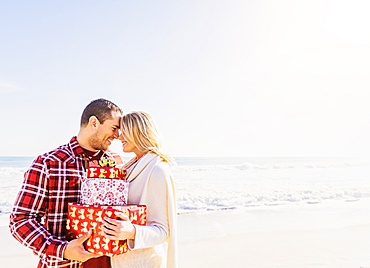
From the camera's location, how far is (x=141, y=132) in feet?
7.19

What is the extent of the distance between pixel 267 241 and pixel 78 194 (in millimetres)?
4991

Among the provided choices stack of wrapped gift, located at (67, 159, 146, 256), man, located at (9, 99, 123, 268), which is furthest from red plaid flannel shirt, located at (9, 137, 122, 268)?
stack of wrapped gift, located at (67, 159, 146, 256)

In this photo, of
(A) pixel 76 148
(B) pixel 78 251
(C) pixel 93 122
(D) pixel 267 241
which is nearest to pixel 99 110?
(C) pixel 93 122

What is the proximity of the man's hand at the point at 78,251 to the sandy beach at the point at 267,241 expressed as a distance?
12.1ft

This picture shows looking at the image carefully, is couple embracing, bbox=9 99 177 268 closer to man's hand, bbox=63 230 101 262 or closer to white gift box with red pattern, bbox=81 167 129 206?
man's hand, bbox=63 230 101 262

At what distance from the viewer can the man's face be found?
7.16 ft

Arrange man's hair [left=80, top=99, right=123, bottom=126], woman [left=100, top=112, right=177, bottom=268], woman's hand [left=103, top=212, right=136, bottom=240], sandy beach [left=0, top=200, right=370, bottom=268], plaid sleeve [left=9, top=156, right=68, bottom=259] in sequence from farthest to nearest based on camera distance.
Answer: sandy beach [left=0, top=200, right=370, bottom=268]
man's hair [left=80, top=99, right=123, bottom=126]
woman [left=100, top=112, right=177, bottom=268]
plaid sleeve [left=9, top=156, right=68, bottom=259]
woman's hand [left=103, top=212, right=136, bottom=240]

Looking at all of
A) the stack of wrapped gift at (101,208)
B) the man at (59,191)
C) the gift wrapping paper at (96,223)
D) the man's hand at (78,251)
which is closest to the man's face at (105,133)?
the man at (59,191)

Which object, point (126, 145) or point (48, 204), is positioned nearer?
point (48, 204)

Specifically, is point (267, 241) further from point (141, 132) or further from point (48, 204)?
point (48, 204)

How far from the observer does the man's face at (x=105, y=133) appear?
2.18 m

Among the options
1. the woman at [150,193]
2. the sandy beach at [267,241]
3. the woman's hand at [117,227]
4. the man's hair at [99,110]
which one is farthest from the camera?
the sandy beach at [267,241]

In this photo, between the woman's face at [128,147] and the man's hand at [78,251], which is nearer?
the man's hand at [78,251]

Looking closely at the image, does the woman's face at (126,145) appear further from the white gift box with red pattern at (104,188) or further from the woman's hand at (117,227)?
the woman's hand at (117,227)
